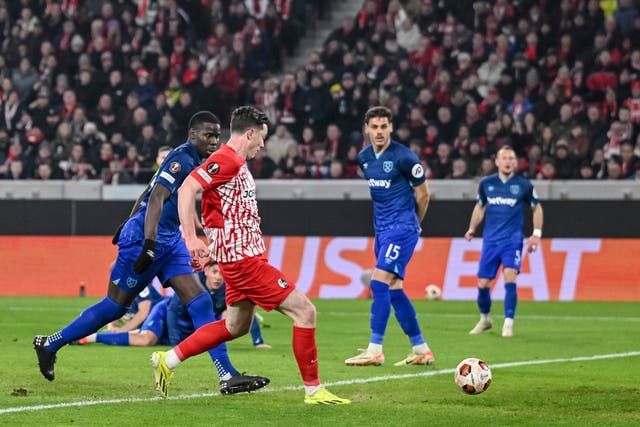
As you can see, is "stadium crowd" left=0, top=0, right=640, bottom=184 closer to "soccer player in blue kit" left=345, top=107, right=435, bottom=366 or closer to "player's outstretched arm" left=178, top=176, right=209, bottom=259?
"soccer player in blue kit" left=345, top=107, right=435, bottom=366

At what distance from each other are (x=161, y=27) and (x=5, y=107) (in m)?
3.72

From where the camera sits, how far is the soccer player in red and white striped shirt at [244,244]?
26.7 feet

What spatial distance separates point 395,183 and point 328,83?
12.5 metres

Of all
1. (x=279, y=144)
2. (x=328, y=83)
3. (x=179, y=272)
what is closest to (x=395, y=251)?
(x=179, y=272)

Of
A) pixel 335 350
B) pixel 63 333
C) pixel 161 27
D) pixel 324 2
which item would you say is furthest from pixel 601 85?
pixel 63 333

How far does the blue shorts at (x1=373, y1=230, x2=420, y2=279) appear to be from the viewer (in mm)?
11305

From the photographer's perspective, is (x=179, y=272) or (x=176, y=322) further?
(x=176, y=322)

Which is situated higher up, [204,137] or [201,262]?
[204,137]

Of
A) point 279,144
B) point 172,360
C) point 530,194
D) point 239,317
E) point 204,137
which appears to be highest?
point 204,137

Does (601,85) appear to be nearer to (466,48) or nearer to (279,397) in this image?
(466,48)

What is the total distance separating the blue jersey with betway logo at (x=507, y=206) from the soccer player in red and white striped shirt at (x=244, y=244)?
23.7 ft

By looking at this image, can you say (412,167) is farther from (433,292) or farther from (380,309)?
(433,292)

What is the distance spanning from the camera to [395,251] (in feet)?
37.1

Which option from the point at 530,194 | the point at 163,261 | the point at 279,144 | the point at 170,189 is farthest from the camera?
the point at 279,144
